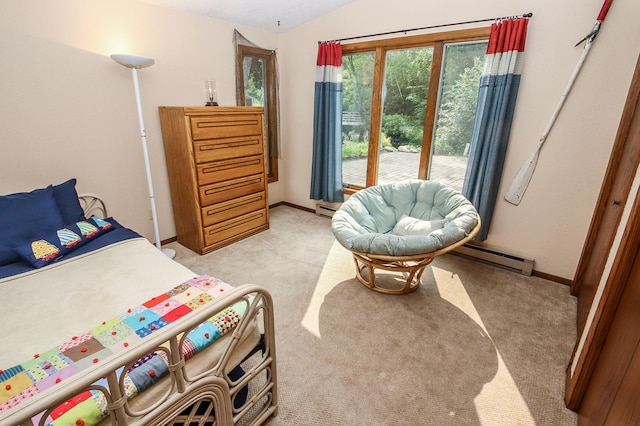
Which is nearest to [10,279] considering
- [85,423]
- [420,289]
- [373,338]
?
[85,423]

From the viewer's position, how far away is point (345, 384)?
165cm

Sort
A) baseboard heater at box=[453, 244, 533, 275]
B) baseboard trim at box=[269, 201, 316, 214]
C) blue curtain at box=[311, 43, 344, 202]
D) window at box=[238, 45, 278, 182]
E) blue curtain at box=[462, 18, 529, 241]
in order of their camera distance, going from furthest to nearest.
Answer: baseboard trim at box=[269, 201, 316, 214] → window at box=[238, 45, 278, 182] → blue curtain at box=[311, 43, 344, 202] → baseboard heater at box=[453, 244, 533, 275] → blue curtain at box=[462, 18, 529, 241]

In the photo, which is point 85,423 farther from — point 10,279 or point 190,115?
point 190,115

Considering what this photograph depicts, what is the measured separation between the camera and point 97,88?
8.32ft

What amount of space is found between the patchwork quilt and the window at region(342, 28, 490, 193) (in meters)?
2.51

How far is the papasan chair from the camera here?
7.02 feet

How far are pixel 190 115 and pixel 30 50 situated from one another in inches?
42.3

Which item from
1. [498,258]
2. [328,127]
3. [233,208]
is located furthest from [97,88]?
[498,258]

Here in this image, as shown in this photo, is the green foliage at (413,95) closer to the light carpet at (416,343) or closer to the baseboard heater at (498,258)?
the baseboard heater at (498,258)

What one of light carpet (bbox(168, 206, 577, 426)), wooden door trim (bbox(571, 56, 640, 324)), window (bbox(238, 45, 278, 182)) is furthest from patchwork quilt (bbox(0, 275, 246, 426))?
window (bbox(238, 45, 278, 182))

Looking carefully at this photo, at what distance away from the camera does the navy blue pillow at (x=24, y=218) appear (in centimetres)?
181

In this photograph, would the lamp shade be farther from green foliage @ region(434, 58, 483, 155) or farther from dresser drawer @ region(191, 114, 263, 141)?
green foliage @ region(434, 58, 483, 155)

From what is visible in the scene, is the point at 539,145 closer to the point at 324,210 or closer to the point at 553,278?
the point at 553,278

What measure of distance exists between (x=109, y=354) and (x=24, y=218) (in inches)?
55.1
